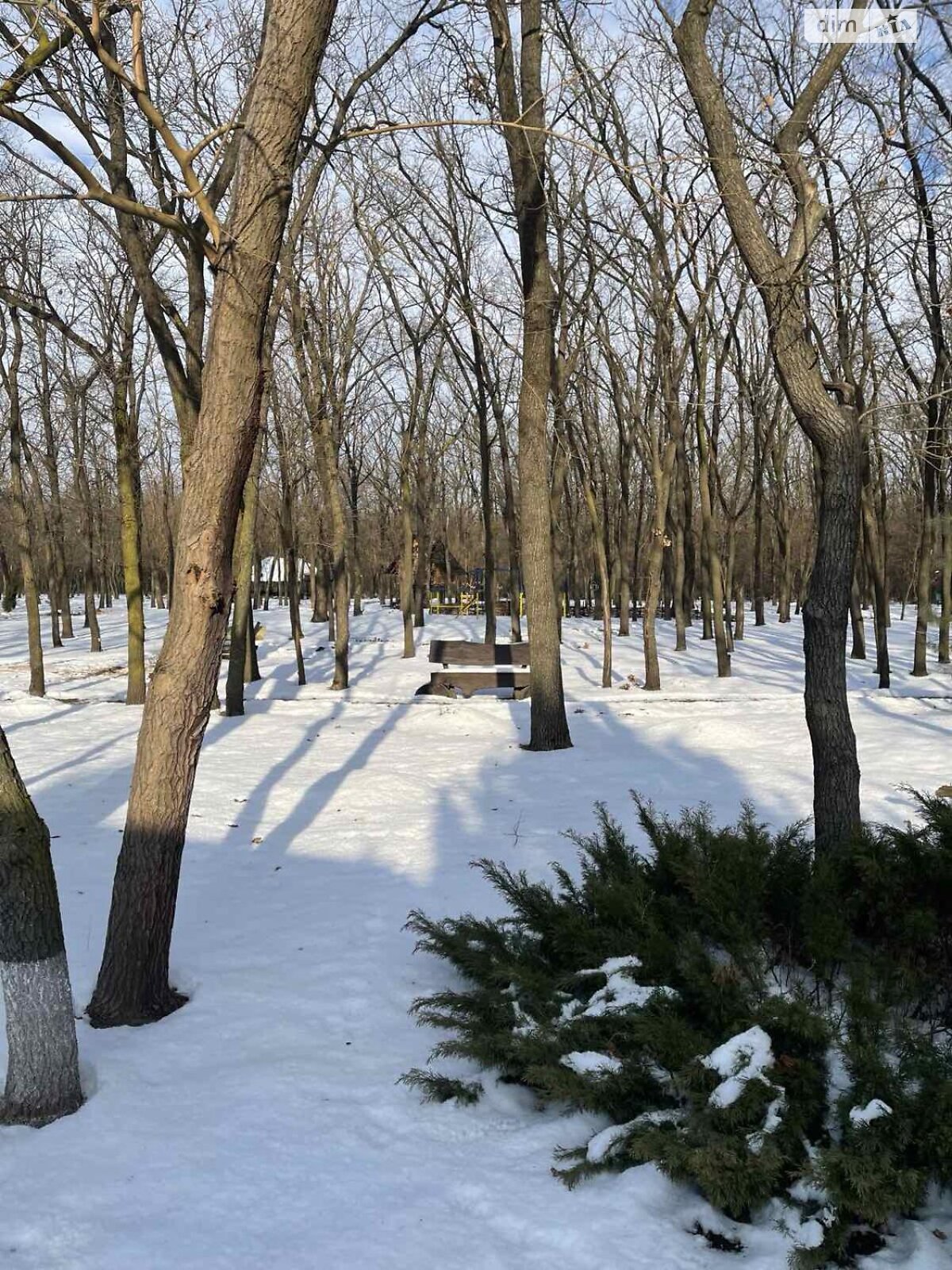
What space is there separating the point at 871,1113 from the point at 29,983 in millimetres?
2686

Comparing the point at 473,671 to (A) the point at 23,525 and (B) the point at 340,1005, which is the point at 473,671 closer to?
(A) the point at 23,525

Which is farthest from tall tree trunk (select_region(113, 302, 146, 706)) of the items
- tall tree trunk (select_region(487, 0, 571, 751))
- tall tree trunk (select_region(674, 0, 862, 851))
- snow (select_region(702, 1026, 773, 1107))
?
snow (select_region(702, 1026, 773, 1107))

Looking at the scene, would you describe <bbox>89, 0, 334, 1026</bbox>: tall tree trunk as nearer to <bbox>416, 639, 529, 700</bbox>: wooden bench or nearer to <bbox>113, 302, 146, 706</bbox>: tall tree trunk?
<bbox>113, 302, 146, 706</bbox>: tall tree trunk

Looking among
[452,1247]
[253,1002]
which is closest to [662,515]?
[253,1002]

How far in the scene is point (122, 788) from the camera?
835 centimetres

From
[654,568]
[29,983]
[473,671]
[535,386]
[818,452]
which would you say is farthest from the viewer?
[654,568]

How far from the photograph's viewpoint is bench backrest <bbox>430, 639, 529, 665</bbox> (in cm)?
1625

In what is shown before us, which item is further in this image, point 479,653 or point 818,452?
point 479,653

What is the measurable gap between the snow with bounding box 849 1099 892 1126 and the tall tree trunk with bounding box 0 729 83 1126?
8.36 ft

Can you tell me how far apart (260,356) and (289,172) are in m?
0.78

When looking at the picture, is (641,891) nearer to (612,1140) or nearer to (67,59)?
(612,1140)

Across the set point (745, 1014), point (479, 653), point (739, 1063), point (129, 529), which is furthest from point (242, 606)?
point (739, 1063)

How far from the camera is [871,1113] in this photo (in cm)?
265

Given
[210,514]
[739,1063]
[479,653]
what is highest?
[210,514]
